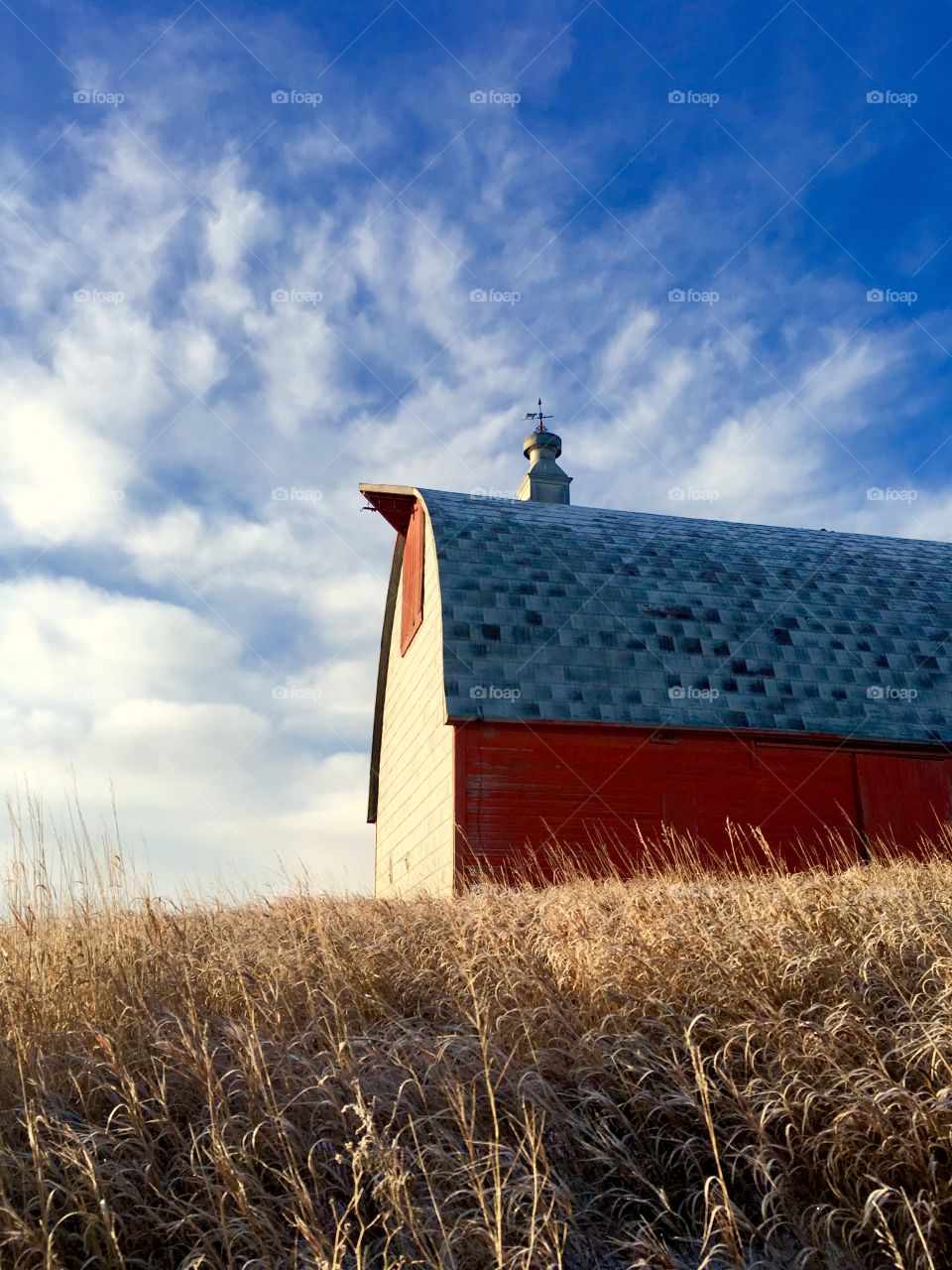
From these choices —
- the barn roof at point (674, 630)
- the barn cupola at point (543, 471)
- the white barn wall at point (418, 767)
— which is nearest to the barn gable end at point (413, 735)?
the white barn wall at point (418, 767)

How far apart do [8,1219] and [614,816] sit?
11.8m

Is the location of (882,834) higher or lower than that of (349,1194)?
higher

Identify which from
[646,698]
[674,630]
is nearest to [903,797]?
[674,630]

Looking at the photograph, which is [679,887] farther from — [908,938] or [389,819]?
[389,819]

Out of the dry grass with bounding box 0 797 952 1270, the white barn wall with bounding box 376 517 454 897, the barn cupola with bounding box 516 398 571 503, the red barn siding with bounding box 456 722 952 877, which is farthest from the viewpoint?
the barn cupola with bounding box 516 398 571 503

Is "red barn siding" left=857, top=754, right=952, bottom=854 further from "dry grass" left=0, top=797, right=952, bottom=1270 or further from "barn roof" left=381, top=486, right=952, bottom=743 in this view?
"dry grass" left=0, top=797, right=952, bottom=1270

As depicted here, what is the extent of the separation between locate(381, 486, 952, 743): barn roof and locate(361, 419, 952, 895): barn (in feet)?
0.12

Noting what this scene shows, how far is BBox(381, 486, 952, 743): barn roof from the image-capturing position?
14.8 m

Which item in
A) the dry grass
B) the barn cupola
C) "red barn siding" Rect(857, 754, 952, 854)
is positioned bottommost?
the dry grass

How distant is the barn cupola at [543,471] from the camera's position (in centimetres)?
2542

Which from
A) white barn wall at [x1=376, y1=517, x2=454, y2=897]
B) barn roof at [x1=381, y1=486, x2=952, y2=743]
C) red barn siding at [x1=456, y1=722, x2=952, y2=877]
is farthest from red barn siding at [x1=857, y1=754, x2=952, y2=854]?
white barn wall at [x1=376, y1=517, x2=454, y2=897]

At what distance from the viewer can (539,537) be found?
17.1m

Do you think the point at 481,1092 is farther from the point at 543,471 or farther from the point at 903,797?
the point at 543,471

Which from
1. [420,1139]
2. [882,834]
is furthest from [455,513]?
[420,1139]
